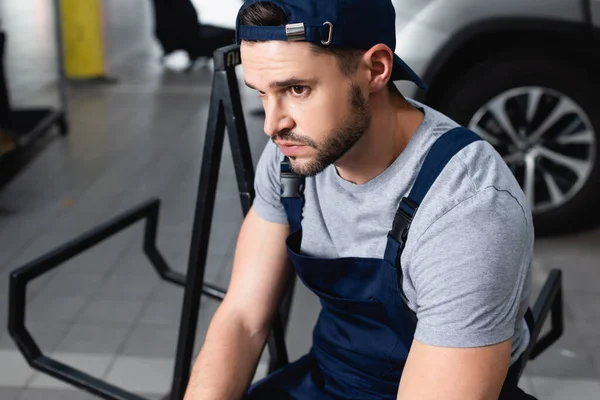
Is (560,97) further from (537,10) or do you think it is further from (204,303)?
(204,303)

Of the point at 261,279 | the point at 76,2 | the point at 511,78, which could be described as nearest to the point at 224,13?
the point at 76,2

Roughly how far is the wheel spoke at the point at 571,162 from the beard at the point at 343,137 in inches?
105

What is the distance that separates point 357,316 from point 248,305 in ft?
0.92

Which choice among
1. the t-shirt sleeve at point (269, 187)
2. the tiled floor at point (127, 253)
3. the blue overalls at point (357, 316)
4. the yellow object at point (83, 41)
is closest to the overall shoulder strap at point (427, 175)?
the blue overalls at point (357, 316)

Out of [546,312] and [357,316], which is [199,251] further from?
[546,312]

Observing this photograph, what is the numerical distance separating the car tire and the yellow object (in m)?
4.63

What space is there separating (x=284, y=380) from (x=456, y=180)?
66cm

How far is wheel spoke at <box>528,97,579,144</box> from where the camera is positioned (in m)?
4.01

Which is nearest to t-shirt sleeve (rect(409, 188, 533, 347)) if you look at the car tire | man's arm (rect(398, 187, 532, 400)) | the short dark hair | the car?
man's arm (rect(398, 187, 532, 400))

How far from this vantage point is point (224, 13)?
11023 mm

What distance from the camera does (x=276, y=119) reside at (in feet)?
5.07

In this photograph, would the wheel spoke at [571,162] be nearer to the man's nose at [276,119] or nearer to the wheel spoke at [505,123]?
the wheel spoke at [505,123]

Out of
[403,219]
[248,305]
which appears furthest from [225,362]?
[403,219]

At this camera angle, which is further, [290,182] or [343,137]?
[290,182]
